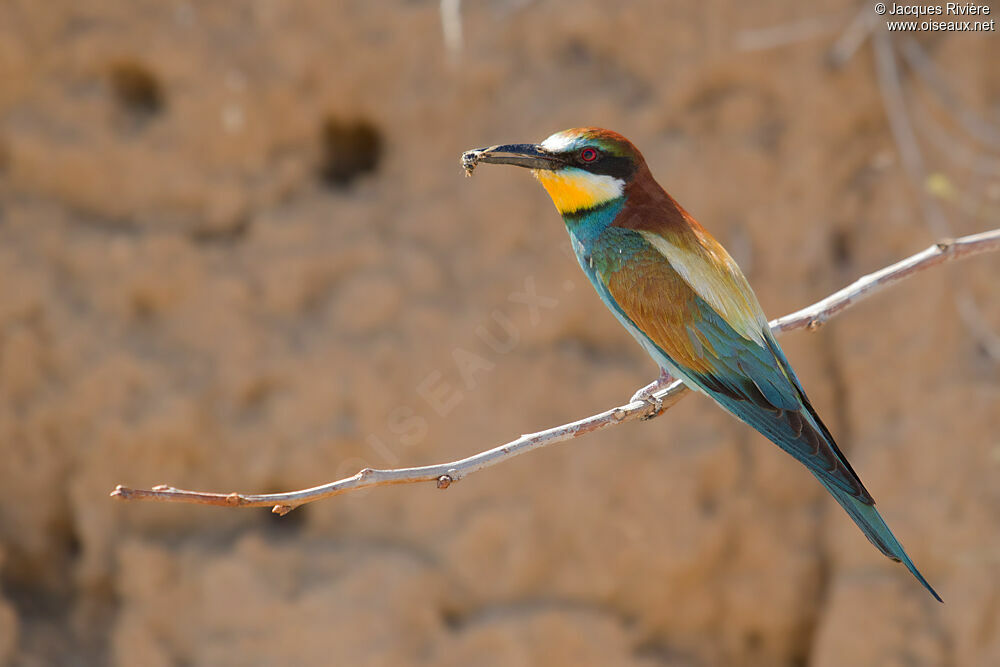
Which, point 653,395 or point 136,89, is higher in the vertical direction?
point 136,89

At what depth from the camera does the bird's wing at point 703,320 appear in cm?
180

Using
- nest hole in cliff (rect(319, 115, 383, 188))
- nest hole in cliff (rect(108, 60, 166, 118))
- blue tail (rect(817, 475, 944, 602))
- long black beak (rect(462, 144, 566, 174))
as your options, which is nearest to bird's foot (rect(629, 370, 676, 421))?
blue tail (rect(817, 475, 944, 602))

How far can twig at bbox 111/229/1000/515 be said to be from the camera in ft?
3.88

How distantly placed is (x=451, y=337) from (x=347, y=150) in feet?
1.93

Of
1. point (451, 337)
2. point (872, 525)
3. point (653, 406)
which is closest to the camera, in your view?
point (872, 525)

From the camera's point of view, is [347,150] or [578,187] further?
[347,150]

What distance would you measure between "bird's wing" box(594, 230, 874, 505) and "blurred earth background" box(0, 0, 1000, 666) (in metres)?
0.92

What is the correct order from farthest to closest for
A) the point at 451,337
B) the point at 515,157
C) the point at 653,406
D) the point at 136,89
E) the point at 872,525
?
1. the point at 136,89
2. the point at 451,337
3. the point at 653,406
4. the point at 515,157
5. the point at 872,525

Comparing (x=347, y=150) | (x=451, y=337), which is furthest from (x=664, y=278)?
(x=347, y=150)

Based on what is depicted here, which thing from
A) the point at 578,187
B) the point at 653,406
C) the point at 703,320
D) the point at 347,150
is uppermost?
the point at 347,150

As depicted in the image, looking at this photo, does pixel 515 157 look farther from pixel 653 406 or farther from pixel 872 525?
pixel 872 525

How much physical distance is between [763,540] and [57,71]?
6.84ft

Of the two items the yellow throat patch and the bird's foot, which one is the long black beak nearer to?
the yellow throat patch

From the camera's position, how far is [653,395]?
73.5 inches
